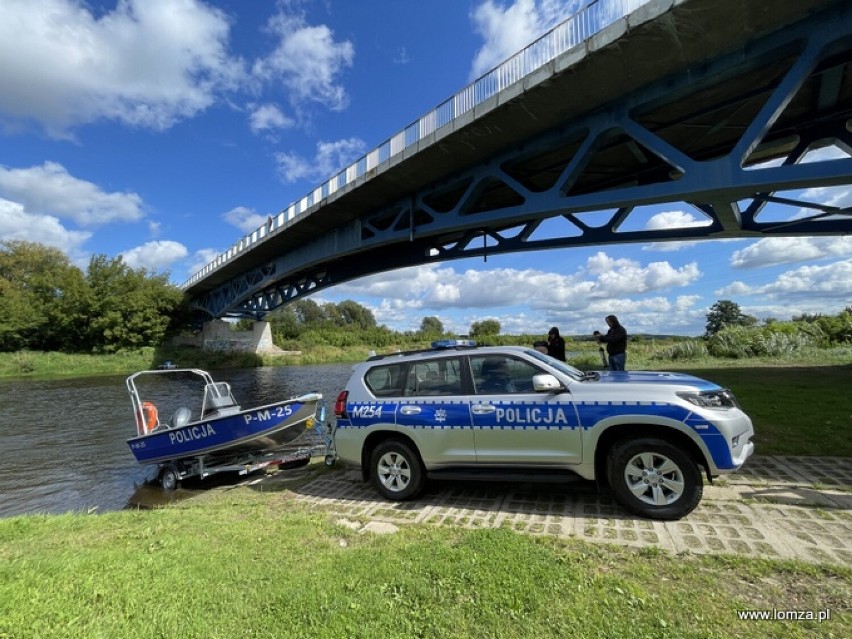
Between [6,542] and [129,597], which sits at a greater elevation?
[129,597]

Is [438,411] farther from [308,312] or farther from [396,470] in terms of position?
[308,312]

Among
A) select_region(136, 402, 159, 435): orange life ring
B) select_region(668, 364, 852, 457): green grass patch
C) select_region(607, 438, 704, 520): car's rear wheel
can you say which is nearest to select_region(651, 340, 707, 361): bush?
select_region(668, 364, 852, 457): green grass patch

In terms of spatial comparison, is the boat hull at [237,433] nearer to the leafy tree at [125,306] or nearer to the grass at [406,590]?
the grass at [406,590]

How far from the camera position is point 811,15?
7574 mm

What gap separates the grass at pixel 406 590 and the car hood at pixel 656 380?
5.34ft

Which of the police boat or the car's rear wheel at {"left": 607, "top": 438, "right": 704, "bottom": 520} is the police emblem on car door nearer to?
the car's rear wheel at {"left": 607, "top": 438, "right": 704, "bottom": 520}

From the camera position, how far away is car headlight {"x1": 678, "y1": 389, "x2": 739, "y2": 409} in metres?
4.14

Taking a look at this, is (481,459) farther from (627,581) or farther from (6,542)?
(6,542)

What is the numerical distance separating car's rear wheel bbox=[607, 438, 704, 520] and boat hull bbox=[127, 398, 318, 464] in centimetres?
498

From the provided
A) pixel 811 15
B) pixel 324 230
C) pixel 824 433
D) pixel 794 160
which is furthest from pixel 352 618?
pixel 324 230

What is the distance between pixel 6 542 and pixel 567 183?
499 inches

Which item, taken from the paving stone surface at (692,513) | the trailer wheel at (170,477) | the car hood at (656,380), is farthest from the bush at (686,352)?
the trailer wheel at (170,477)

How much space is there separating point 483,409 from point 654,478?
5.83 ft

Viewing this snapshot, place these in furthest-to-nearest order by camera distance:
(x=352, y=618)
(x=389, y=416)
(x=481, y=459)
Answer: (x=389, y=416), (x=481, y=459), (x=352, y=618)
